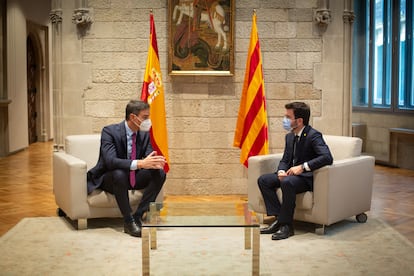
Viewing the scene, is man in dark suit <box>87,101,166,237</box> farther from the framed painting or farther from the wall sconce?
the wall sconce

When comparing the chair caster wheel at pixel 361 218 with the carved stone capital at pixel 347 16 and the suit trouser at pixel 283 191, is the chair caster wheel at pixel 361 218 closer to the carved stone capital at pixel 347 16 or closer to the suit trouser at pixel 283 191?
the suit trouser at pixel 283 191

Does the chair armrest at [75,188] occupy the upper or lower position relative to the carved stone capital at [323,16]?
lower

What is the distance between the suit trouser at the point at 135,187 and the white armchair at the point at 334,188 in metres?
0.87

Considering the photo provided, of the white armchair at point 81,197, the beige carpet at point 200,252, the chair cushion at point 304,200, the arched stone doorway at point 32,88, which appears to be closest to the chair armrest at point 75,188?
the white armchair at point 81,197

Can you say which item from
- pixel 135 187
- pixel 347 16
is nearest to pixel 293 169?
pixel 135 187

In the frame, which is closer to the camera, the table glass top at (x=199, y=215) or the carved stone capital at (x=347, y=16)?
the table glass top at (x=199, y=215)

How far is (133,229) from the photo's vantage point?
5.61 metres

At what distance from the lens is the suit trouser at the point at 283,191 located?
560cm

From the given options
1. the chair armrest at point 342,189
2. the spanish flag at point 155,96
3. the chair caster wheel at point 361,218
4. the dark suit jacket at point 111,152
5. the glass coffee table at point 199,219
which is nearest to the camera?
the glass coffee table at point 199,219

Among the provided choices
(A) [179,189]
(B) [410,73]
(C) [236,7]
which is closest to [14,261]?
(A) [179,189]

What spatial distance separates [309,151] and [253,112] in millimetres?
1570

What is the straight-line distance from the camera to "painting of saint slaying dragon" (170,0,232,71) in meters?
7.54

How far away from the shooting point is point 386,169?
33.6 feet

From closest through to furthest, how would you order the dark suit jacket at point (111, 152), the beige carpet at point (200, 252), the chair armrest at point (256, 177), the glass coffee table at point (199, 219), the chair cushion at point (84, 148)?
the glass coffee table at point (199, 219) < the beige carpet at point (200, 252) < the dark suit jacket at point (111, 152) < the chair armrest at point (256, 177) < the chair cushion at point (84, 148)
